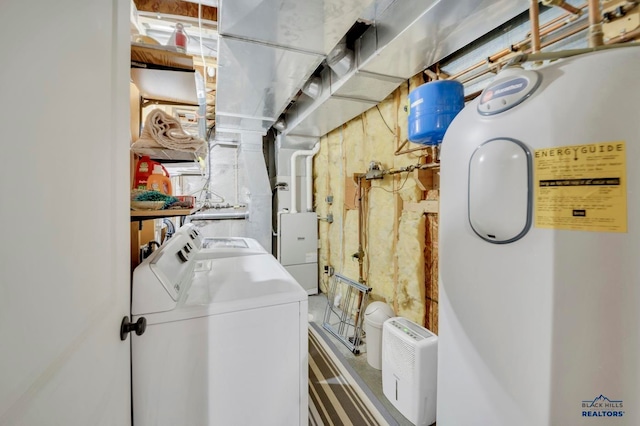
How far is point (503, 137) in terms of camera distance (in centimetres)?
89

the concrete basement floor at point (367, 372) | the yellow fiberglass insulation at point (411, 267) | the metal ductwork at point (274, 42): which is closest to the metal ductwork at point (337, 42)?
the metal ductwork at point (274, 42)

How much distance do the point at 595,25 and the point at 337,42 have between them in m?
1.24

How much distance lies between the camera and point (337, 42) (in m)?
1.63

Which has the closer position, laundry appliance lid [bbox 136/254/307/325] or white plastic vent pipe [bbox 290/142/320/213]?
laundry appliance lid [bbox 136/254/307/325]

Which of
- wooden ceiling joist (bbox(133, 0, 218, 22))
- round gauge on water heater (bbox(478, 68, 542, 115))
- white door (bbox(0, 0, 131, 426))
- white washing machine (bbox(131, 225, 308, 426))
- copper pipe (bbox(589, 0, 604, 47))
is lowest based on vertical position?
white washing machine (bbox(131, 225, 308, 426))

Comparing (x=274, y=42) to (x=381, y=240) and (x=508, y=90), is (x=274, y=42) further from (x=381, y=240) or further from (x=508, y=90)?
(x=381, y=240)

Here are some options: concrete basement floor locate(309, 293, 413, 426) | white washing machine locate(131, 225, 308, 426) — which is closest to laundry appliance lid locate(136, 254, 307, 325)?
white washing machine locate(131, 225, 308, 426)

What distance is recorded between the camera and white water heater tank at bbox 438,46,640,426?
69 cm

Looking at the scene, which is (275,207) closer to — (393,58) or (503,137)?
(393,58)

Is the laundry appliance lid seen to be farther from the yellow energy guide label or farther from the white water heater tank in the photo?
the yellow energy guide label

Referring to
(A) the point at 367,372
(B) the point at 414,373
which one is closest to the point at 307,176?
(A) the point at 367,372

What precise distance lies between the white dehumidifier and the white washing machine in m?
0.87

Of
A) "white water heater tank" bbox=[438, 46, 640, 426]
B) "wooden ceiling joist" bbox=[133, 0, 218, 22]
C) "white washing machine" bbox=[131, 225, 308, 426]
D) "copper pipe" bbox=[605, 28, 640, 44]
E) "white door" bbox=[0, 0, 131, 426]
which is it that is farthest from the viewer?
"wooden ceiling joist" bbox=[133, 0, 218, 22]

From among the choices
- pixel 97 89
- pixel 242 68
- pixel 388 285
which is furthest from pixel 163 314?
pixel 388 285
